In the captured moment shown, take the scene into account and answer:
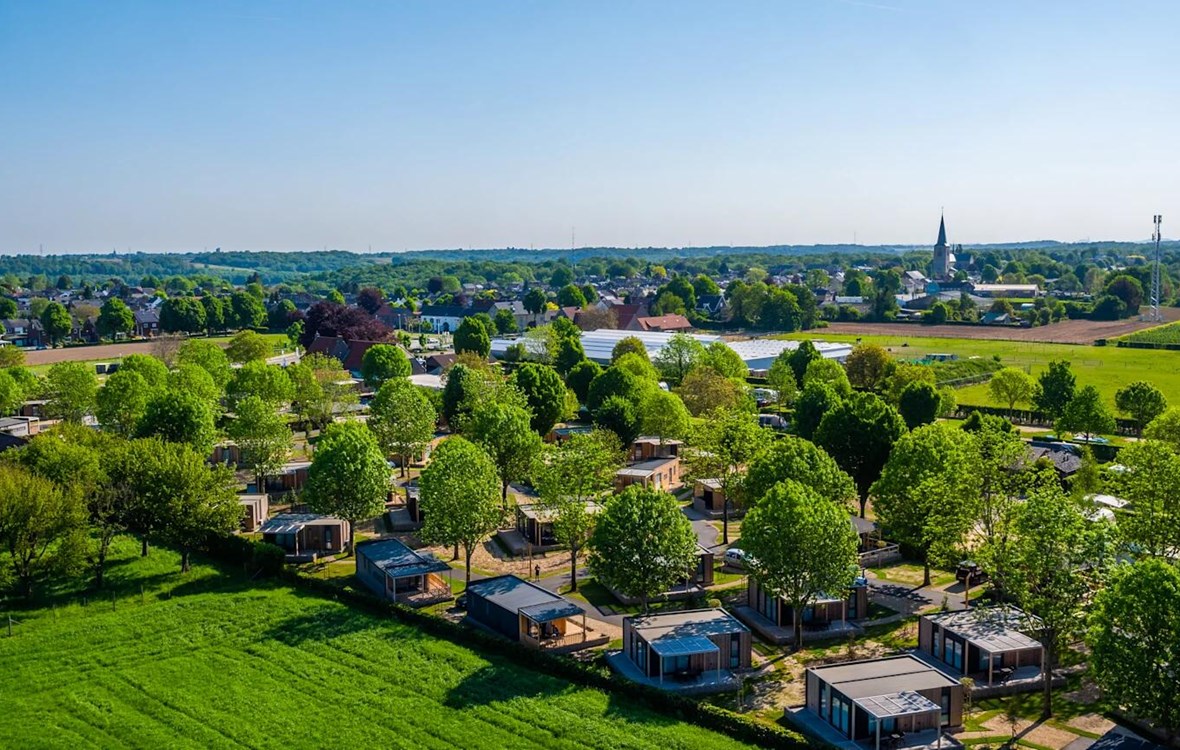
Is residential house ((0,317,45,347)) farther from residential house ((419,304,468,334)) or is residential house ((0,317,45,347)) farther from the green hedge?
the green hedge

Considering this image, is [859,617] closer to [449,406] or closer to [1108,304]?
[449,406]

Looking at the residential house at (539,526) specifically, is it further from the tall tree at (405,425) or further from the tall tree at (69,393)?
the tall tree at (69,393)

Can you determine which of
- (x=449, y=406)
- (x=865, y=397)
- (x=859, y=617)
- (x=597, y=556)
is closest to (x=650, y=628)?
(x=597, y=556)

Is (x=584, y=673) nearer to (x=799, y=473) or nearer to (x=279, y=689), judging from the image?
(x=279, y=689)

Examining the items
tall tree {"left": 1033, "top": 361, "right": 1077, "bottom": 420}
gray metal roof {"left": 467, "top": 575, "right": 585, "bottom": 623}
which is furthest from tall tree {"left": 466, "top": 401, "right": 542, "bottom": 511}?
tall tree {"left": 1033, "top": 361, "right": 1077, "bottom": 420}

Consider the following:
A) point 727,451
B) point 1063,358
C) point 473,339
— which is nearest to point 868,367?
point 1063,358

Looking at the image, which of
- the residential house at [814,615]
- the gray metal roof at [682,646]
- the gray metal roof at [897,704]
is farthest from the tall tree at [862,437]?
the gray metal roof at [897,704]
